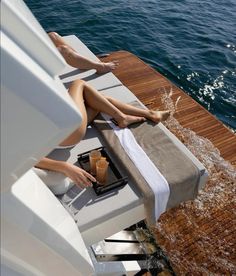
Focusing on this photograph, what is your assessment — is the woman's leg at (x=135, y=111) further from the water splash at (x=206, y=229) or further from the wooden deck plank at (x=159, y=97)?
the wooden deck plank at (x=159, y=97)

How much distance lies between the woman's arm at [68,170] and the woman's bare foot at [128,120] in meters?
0.63

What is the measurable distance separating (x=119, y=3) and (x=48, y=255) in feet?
21.3

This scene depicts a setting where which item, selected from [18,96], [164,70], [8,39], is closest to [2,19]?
[8,39]

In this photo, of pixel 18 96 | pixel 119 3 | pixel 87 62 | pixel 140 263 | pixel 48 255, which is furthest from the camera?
pixel 119 3

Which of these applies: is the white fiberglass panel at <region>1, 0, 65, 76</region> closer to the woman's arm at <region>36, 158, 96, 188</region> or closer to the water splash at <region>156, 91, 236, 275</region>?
the woman's arm at <region>36, 158, 96, 188</region>

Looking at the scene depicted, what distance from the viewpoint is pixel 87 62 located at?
304 cm

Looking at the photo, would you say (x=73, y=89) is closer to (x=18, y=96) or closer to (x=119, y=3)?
(x=18, y=96)

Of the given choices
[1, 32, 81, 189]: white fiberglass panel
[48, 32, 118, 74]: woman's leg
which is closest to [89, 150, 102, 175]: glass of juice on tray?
[48, 32, 118, 74]: woman's leg

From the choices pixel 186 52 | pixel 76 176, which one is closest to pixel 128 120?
pixel 76 176

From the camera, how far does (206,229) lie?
2.41 m

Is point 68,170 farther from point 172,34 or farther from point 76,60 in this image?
point 172,34

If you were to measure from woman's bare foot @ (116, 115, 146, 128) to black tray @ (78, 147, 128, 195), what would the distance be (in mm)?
262

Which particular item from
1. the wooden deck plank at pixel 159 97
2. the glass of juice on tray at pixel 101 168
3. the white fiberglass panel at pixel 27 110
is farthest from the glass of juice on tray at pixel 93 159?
the wooden deck plank at pixel 159 97

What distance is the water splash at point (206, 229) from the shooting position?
7.27 feet
